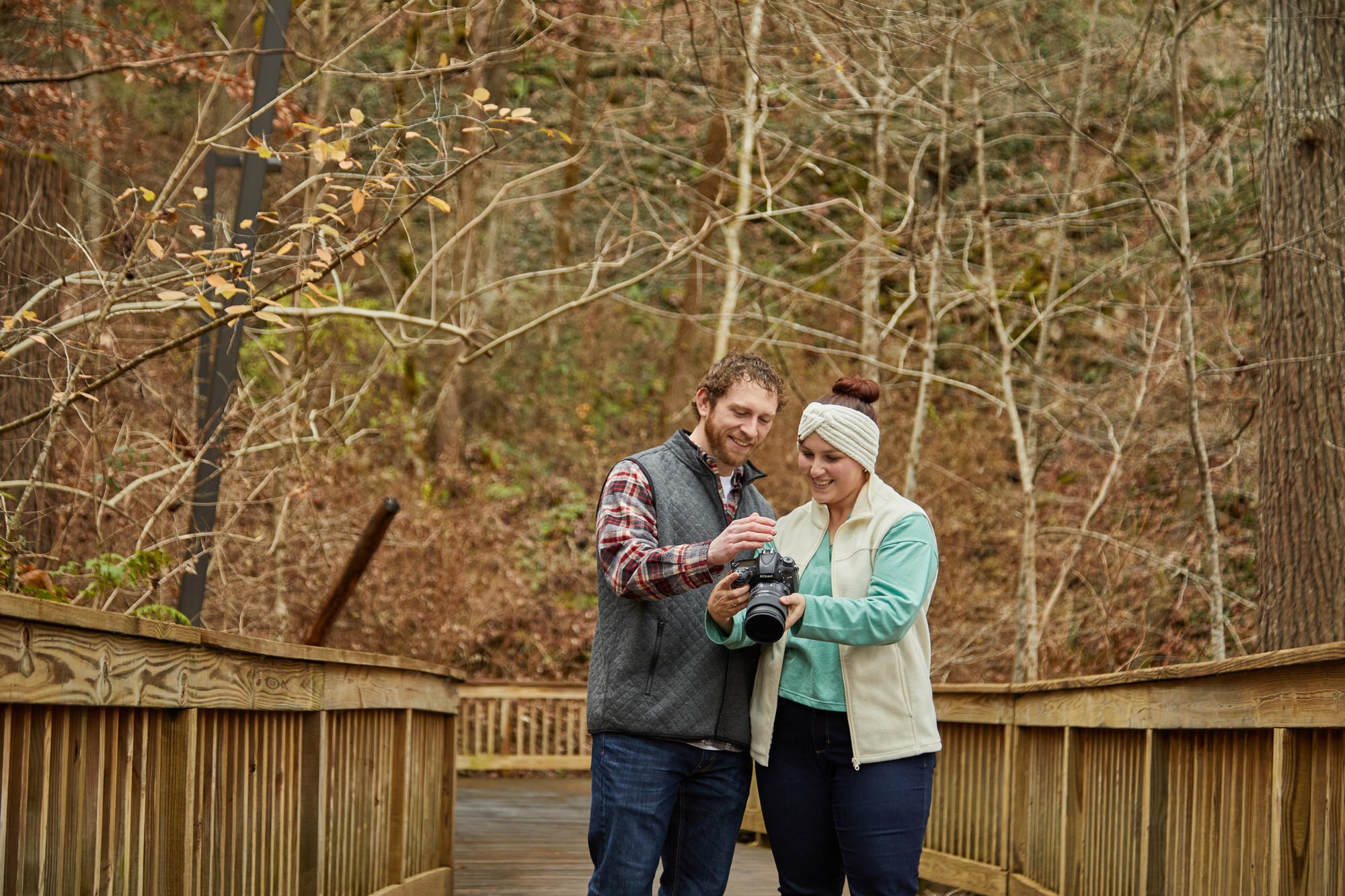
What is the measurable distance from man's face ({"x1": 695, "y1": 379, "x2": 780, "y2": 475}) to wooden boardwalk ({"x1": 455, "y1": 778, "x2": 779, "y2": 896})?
11.4 feet

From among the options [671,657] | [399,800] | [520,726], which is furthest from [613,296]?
[671,657]

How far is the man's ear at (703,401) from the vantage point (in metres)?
3.13

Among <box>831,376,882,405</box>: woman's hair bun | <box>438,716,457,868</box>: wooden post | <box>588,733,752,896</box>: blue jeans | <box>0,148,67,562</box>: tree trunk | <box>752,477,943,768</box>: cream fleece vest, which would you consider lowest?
<box>438,716,457,868</box>: wooden post

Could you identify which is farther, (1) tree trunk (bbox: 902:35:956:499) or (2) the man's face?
(1) tree trunk (bbox: 902:35:956:499)

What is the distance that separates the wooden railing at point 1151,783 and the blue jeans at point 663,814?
1.14 metres

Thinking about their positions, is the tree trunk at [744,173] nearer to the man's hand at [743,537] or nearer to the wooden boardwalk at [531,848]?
the wooden boardwalk at [531,848]

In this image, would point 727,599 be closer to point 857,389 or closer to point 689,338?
point 857,389

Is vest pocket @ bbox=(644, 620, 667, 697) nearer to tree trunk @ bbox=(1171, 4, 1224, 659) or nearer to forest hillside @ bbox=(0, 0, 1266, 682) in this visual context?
forest hillside @ bbox=(0, 0, 1266, 682)

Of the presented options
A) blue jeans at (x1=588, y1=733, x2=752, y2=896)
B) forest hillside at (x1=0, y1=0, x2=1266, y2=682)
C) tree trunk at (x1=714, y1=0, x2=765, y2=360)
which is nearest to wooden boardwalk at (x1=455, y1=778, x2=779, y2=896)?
forest hillside at (x1=0, y1=0, x2=1266, y2=682)

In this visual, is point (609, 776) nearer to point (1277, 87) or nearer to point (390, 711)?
point (390, 711)

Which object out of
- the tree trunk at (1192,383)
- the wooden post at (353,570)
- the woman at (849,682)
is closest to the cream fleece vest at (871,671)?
the woman at (849,682)

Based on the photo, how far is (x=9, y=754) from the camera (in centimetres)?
A: 224

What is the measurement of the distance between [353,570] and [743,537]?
4.22 metres

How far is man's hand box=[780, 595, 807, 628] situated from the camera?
2801 millimetres
